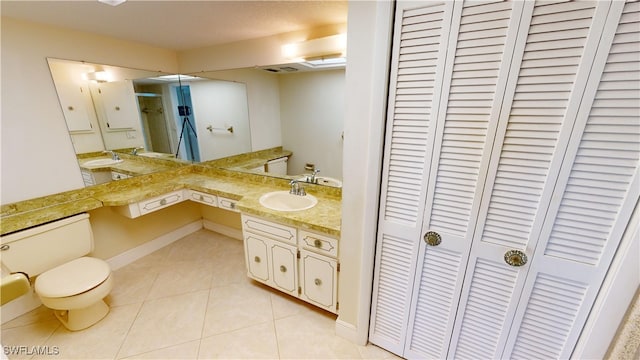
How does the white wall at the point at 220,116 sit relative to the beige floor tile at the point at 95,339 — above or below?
above

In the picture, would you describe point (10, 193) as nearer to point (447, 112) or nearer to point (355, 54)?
point (355, 54)

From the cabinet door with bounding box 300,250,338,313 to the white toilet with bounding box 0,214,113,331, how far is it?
135 cm

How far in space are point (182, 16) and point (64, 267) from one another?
190 centimetres

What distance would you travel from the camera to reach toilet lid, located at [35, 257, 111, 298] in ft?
4.95

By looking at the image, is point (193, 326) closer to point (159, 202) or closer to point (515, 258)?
point (159, 202)

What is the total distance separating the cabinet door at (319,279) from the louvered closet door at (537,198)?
29.0 inches

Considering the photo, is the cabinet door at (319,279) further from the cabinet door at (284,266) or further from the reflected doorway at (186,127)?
the reflected doorway at (186,127)

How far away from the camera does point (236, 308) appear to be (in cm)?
187

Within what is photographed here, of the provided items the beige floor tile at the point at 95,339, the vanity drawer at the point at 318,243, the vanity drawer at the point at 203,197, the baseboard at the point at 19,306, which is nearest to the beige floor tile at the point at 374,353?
the vanity drawer at the point at 318,243

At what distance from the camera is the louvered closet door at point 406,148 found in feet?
3.18

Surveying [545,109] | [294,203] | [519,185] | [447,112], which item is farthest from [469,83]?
[294,203]

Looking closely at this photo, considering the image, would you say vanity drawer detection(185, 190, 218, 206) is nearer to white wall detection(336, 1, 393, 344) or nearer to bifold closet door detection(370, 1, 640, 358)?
white wall detection(336, 1, 393, 344)

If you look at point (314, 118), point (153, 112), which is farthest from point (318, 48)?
point (153, 112)

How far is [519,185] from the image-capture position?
961 millimetres
